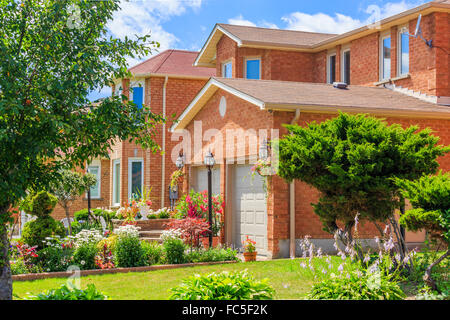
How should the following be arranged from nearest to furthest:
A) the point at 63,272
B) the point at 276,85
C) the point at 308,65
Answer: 1. the point at 63,272
2. the point at 276,85
3. the point at 308,65

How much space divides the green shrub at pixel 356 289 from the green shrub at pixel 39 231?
7137 millimetres

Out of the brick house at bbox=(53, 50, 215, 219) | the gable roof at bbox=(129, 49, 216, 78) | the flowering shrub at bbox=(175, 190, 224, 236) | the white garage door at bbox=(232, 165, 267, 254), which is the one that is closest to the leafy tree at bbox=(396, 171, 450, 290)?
the white garage door at bbox=(232, 165, 267, 254)

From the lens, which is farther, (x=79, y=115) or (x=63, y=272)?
(x=63, y=272)

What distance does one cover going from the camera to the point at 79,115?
24.7 feet

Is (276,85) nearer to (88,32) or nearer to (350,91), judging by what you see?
(350,91)

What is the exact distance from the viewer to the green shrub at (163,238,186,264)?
42.5 feet

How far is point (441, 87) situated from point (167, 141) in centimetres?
1160

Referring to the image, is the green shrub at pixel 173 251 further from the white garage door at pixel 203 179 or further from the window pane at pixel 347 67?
the window pane at pixel 347 67

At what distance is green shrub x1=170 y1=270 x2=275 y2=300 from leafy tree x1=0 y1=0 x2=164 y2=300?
7.79 feet

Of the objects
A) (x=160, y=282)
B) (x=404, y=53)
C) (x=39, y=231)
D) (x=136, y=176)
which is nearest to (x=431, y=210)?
(x=160, y=282)

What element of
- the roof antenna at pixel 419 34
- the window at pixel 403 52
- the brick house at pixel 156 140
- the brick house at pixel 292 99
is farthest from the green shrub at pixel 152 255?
the window at pixel 403 52

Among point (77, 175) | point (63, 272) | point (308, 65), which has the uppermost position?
point (308, 65)

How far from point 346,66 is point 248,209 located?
834 centimetres
